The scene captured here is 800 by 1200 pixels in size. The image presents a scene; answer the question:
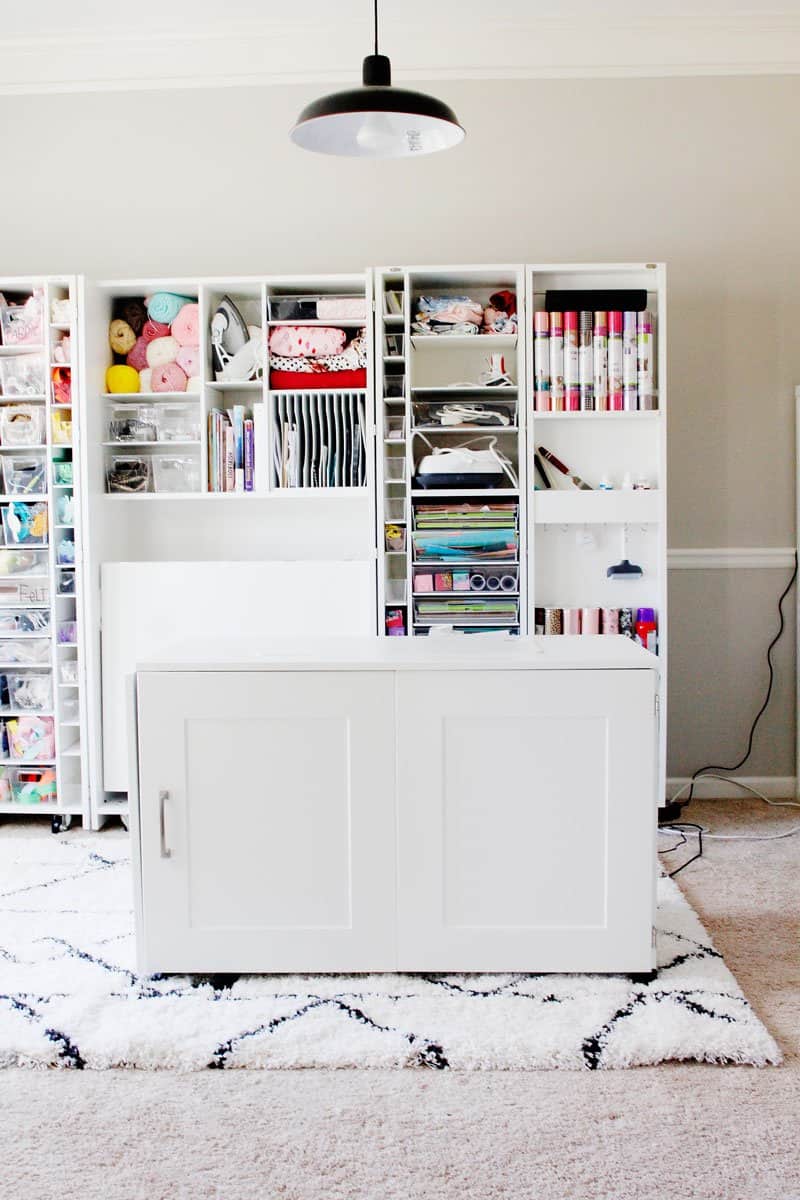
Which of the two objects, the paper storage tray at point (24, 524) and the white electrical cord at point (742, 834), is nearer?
the white electrical cord at point (742, 834)

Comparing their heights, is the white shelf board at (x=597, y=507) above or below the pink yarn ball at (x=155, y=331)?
below

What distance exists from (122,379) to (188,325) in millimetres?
323

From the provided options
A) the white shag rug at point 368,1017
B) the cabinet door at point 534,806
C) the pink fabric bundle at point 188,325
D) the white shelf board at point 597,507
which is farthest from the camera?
the pink fabric bundle at point 188,325

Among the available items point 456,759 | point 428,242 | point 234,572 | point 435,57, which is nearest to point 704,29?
point 435,57

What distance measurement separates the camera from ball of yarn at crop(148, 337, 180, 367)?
3955 mm

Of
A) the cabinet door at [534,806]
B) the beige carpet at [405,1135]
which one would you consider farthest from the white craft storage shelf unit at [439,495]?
the beige carpet at [405,1135]

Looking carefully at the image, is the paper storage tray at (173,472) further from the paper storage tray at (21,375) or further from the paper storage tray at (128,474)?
the paper storage tray at (21,375)

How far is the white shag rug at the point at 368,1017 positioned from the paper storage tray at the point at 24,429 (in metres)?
1.92

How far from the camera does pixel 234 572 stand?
3863 mm

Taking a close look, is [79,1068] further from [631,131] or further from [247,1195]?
[631,131]

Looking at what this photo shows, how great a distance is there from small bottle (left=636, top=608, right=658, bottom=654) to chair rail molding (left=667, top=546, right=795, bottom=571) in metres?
0.44

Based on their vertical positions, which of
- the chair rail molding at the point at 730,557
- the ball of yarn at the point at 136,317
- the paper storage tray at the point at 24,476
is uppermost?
the ball of yarn at the point at 136,317

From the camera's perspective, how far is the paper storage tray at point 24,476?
3.86 metres

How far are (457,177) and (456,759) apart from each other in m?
2.76
